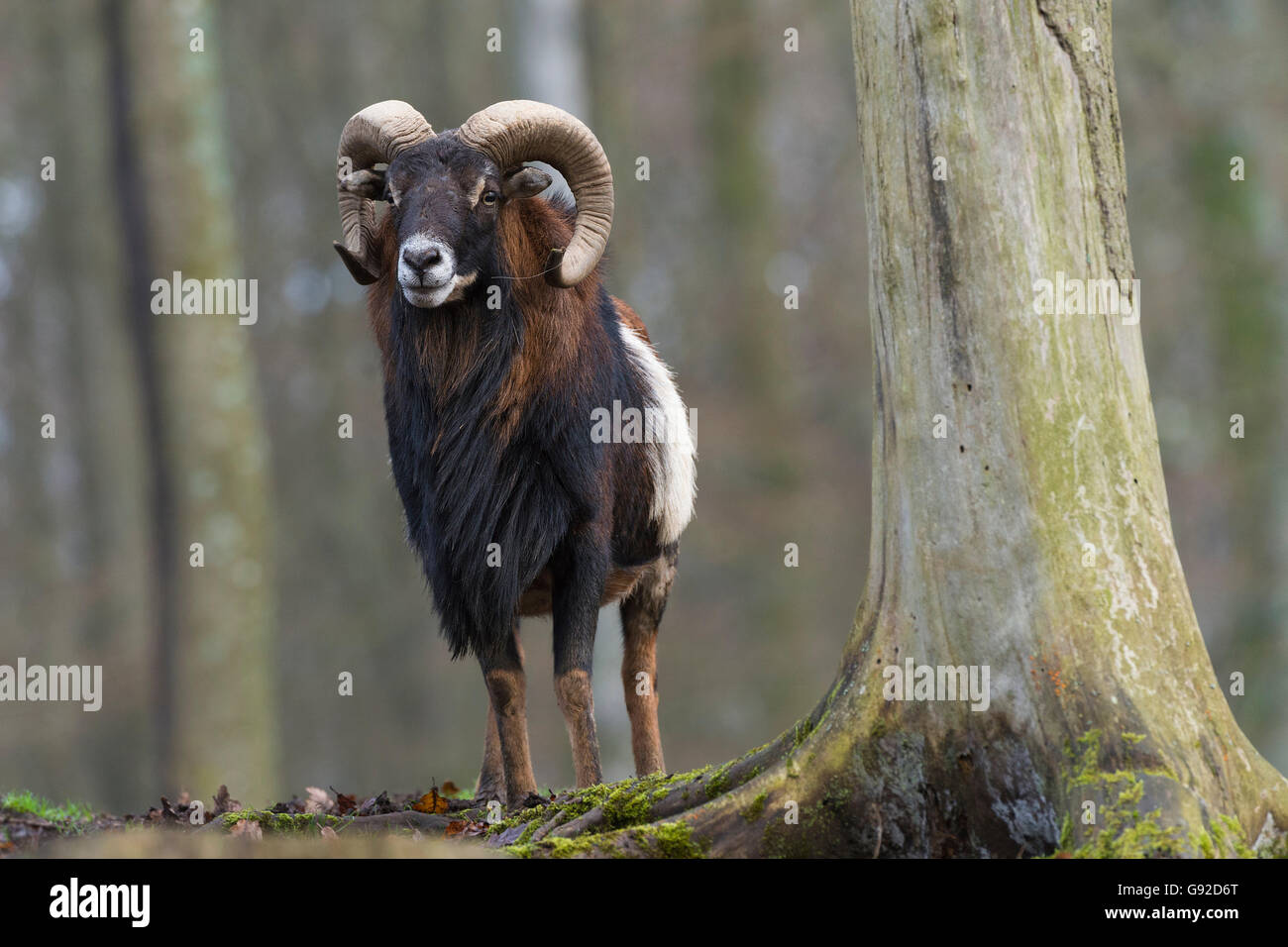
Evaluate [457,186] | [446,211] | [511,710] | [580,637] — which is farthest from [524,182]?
[511,710]

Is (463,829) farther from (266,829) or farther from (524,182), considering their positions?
(524,182)

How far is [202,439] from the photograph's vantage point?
40.1 ft

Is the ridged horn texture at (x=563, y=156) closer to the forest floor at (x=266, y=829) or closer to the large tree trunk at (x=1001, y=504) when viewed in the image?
the large tree trunk at (x=1001, y=504)

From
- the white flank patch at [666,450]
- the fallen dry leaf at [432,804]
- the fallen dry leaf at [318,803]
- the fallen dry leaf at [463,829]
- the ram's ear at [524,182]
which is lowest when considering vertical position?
the fallen dry leaf at [318,803]

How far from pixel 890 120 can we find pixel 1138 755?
2542 mm

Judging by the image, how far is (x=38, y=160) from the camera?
2212 cm

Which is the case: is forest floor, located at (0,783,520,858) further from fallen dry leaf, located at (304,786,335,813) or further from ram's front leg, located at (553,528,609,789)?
ram's front leg, located at (553,528,609,789)

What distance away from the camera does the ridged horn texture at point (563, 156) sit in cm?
705

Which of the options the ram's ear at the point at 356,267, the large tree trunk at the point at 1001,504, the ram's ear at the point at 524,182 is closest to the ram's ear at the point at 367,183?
the ram's ear at the point at 356,267

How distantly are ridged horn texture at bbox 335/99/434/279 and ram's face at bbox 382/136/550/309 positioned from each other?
0.17m

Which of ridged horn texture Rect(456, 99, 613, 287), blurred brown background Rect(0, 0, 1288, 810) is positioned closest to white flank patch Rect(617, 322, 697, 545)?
ridged horn texture Rect(456, 99, 613, 287)

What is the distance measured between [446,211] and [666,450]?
2.10 metres

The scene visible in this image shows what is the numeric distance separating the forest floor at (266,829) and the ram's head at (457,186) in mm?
2544
